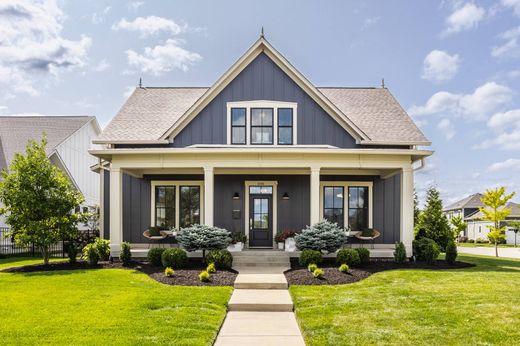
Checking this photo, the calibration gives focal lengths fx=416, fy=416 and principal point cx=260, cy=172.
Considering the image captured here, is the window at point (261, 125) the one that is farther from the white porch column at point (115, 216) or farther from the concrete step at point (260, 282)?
the concrete step at point (260, 282)

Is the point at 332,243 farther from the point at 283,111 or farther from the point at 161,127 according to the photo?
the point at 161,127

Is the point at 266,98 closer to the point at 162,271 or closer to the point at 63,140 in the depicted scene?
the point at 162,271

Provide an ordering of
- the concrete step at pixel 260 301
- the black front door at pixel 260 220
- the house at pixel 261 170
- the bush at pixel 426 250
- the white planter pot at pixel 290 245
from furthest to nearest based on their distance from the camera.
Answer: the black front door at pixel 260 220, the house at pixel 261 170, the white planter pot at pixel 290 245, the bush at pixel 426 250, the concrete step at pixel 260 301

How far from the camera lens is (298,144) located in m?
15.7

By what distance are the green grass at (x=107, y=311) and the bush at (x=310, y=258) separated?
3577 mm

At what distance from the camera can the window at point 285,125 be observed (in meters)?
15.7

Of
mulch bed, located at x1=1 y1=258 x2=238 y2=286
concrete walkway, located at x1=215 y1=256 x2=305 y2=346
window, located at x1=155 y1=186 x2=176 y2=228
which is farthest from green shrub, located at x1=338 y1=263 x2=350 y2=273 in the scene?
window, located at x1=155 y1=186 x2=176 y2=228

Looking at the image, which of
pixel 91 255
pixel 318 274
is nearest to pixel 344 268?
pixel 318 274

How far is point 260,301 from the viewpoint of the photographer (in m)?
8.84

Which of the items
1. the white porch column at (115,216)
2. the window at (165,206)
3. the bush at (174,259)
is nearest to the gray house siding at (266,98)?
the window at (165,206)

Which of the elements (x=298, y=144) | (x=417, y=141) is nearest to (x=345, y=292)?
(x=298, y=144)

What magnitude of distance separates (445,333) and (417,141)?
10299 mm

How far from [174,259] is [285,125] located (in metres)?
6.48

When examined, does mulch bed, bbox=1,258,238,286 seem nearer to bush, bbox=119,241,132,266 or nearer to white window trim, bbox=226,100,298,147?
bush, bbox=119,241,132,266
